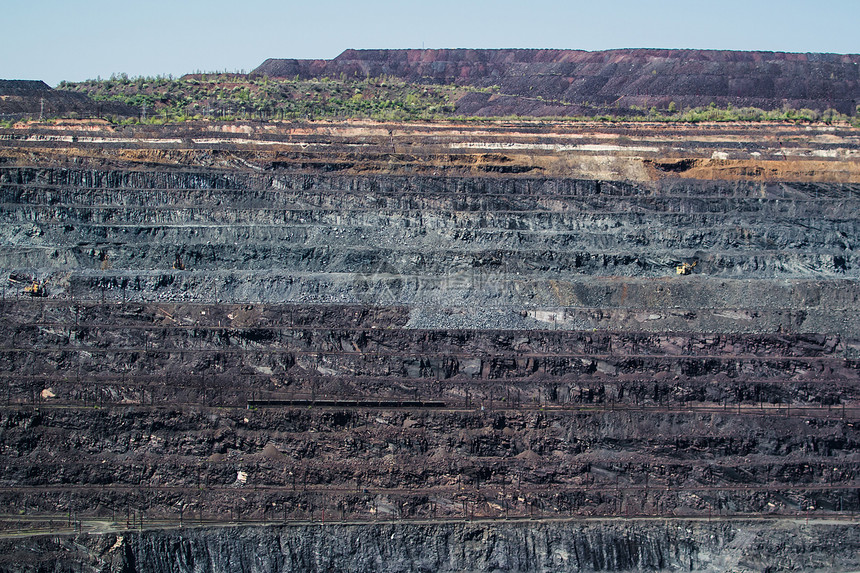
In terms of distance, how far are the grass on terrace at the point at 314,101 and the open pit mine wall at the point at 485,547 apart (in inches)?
1336

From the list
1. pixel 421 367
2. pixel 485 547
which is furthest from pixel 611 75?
pixel 485 547

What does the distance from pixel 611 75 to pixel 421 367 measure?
49768 millimetres

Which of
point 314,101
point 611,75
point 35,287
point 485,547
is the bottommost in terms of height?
point 485,547

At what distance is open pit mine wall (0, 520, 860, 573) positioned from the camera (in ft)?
72.3

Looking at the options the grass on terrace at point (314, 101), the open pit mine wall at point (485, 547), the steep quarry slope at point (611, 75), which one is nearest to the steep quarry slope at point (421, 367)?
the open pit mine wall at point (485, 547)

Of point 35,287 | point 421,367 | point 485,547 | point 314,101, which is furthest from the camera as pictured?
point 314,101

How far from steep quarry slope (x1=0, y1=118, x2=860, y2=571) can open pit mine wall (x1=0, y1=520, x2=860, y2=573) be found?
0.06m

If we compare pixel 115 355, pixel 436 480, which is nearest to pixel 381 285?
pixel 115 355

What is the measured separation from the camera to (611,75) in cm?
7300

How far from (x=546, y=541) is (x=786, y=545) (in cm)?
472

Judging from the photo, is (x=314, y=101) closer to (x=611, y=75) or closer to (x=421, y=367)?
(x=611, y=75)

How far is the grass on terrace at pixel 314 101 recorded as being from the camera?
57.9 meters

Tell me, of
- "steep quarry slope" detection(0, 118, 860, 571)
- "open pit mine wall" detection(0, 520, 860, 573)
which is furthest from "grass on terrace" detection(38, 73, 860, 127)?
"open pit mine wall" detection(0, 520, 860, 573)

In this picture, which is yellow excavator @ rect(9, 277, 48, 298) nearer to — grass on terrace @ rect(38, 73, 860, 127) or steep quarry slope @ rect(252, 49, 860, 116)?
grass on terrace @ rect(38, 73, 860, 127)
